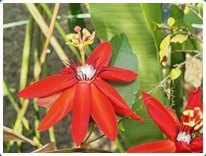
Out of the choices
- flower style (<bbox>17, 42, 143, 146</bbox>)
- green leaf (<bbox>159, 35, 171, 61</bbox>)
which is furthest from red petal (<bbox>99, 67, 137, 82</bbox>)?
green leaf (<bbox>159, 35, 171, 61</bbox>)

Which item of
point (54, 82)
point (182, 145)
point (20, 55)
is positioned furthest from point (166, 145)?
point (20, 55)

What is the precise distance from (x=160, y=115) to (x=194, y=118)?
0.04 metres

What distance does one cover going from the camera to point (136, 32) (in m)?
0.59

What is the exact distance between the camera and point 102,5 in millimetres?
588

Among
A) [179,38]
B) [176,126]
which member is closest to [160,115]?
[176,126]

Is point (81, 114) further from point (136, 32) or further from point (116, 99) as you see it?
point (136, 32)

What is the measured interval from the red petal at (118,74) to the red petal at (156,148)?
0.06 meters

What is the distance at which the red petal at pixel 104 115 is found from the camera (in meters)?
0.43

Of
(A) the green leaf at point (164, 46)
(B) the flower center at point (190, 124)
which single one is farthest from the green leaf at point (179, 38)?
(B) the flower center at point (190, 124)

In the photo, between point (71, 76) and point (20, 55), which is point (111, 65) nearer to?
point (71, 76)

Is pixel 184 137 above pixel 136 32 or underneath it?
underneath

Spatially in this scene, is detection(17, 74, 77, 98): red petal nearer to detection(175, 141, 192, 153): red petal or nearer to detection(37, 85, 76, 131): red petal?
detection(37, 85, 76, 131): red petal

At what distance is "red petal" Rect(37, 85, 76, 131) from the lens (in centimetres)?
44

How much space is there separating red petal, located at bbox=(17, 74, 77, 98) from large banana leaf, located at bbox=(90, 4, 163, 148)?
0.43 ft
